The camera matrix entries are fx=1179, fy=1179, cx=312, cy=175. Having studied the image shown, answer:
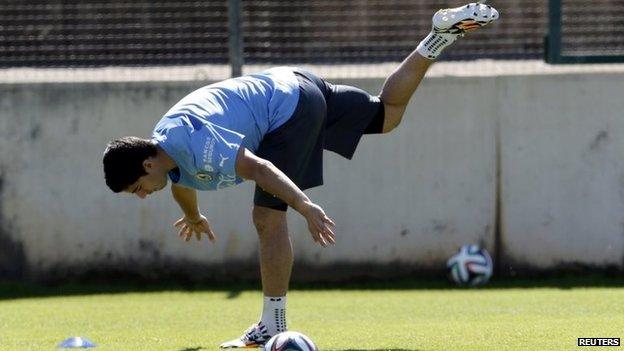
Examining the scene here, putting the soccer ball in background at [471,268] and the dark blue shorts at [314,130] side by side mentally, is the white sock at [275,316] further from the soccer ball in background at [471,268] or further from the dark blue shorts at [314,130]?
the soccer ball in background at [471,268]

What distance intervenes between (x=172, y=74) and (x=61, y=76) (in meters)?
0.96

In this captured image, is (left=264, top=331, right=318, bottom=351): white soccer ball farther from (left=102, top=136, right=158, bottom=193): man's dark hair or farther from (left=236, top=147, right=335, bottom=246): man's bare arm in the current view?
(left=102, top=136, right=158, bottom=193): man's dark hair

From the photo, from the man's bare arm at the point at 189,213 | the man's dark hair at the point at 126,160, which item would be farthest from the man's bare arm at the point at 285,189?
the man's bare arm at the point at 189,213

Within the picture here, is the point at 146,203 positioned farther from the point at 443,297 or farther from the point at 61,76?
the point at 443,297

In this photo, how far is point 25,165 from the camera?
385 inches

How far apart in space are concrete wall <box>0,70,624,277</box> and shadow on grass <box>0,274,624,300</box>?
15cm

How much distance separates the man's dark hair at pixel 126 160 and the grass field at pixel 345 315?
3.64 feet

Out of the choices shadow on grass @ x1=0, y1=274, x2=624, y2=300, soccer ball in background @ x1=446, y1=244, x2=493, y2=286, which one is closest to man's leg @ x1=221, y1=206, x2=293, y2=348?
shadow on grass @ x1=0, y1=274, x2=624, y2=300

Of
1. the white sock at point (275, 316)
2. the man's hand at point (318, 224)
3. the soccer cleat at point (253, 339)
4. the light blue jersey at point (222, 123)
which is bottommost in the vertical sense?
the soccer cleat at point (253, 339)

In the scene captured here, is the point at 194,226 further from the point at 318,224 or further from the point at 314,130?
the point at 318,224

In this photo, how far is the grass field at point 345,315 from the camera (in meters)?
6.61

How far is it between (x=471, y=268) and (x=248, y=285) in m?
1.85

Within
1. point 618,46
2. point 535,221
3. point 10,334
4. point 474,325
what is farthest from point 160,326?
point 618,46

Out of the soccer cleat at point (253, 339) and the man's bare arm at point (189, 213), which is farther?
the man's bare arm at point (189, 213)
